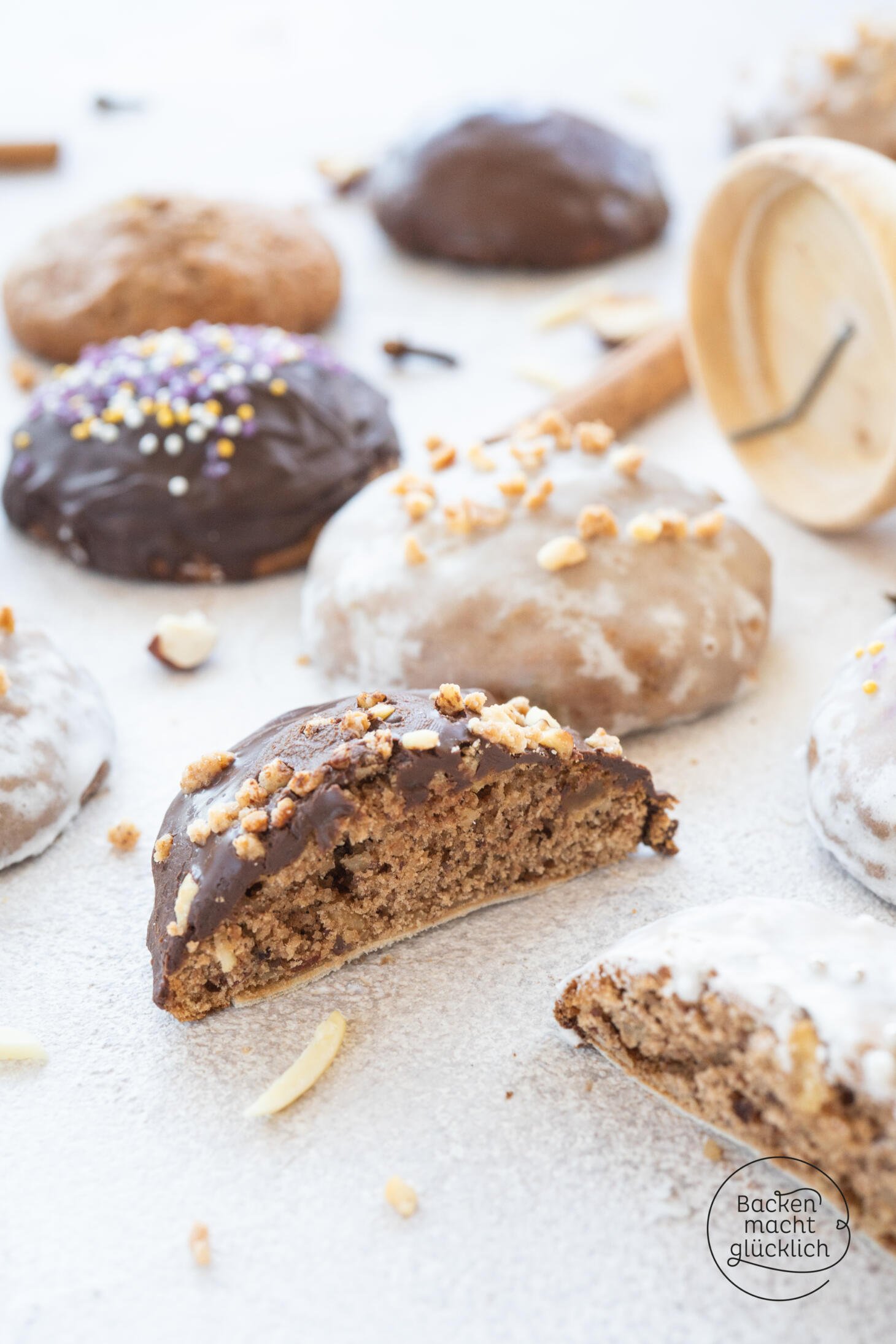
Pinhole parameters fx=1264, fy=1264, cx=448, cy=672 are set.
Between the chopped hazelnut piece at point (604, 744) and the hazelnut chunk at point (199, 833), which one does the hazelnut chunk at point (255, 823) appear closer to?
the hazelnut chunk at point (199, 833)

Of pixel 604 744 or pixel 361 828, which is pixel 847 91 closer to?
pixel 604 744

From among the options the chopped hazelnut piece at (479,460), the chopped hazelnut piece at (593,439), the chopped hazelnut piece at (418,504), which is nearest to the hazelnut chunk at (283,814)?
the chopped hazelnut piece at (418,504)

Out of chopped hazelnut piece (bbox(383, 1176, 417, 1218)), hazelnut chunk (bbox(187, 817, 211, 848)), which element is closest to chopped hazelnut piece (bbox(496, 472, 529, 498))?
hazelnut chunk (bbox(187, 817, 211, 848))

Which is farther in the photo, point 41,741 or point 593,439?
point 593,439

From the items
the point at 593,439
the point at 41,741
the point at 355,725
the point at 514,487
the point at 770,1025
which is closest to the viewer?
the point at 770,1025

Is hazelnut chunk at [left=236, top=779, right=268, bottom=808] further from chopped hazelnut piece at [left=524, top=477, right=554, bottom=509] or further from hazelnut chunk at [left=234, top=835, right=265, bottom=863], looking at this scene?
chopped hazelnut piece at [left=524, top=477, right=554, bottom=509]

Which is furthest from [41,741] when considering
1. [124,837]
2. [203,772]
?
[203,772]

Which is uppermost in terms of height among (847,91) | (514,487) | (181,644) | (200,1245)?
(847,91)
